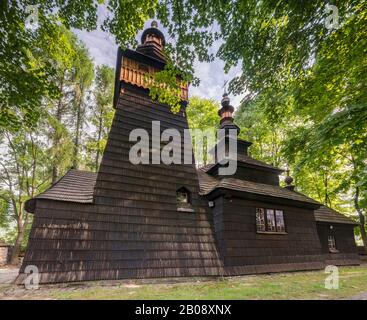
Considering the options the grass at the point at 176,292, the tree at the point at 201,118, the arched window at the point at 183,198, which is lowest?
the grass at the point at 176,292

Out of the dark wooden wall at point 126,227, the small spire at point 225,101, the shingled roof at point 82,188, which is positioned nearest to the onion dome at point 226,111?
the small spire at point 225,101

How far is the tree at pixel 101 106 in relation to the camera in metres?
20.4

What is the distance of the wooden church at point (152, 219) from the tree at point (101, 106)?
10563 mm

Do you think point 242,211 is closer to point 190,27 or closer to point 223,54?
point 223,54

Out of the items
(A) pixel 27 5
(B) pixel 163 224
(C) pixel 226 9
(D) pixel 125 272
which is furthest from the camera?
(B) pixel 163 224

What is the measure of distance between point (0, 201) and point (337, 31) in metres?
29.2

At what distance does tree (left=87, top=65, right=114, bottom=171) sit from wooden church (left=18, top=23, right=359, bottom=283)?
10563 mm

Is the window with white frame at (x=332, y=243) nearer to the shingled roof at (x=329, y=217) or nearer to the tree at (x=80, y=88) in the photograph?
the shingled roof at (x=329, y=217)

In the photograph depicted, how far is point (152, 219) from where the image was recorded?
766cm

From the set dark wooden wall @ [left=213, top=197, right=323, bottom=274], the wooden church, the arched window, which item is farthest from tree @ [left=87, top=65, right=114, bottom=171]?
dark wooden wall @ [left=213, top=197, right=323, bottom=274]

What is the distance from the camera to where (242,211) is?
29.2 ft

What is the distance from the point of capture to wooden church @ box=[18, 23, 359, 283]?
630 cm

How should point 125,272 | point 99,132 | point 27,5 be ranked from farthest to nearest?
point 99,132, point 125,272, point 27,5

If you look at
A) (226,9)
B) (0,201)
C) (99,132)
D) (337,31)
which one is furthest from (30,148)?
(337,31)
